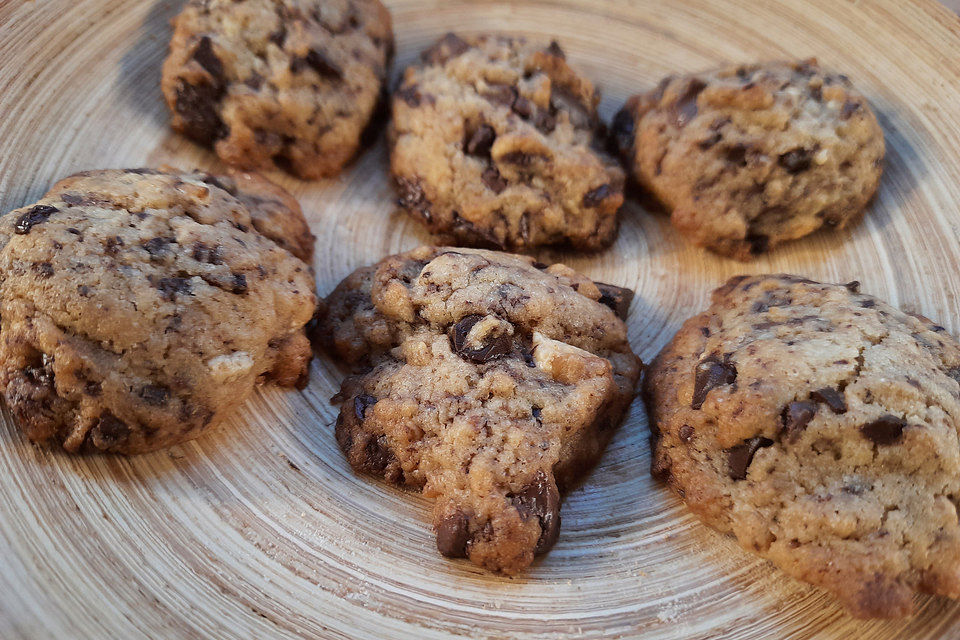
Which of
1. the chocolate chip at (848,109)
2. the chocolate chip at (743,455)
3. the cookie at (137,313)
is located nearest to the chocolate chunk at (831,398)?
the chocolate chip at (743,455)

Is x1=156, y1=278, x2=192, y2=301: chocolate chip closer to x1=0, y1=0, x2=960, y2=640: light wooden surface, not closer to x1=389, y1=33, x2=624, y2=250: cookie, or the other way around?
x1=0, y1=0, x2=960, y2=640: light wooden surface

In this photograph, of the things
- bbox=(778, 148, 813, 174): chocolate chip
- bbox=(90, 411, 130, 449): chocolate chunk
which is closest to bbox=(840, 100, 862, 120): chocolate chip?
bbox=(778, 148, 813, 174): chocolate chip

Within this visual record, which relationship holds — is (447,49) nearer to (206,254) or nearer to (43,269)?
(206,254)

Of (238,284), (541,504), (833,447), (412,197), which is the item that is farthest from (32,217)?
(833,447)

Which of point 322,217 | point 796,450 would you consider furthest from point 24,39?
point 796,450

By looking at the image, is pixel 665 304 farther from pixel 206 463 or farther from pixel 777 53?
pixel 206 463

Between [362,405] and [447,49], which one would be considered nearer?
[362,405]
